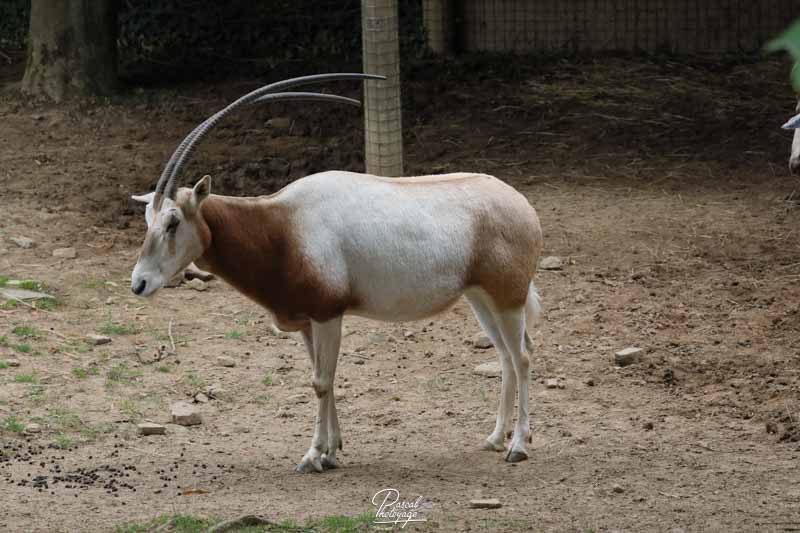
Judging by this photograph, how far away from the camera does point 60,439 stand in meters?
6.54

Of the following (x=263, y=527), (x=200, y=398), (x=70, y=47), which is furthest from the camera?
(x=70, y=47)

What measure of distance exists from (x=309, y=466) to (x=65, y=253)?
4128mm

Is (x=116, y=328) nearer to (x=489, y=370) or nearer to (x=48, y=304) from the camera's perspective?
(x=48, y=304)

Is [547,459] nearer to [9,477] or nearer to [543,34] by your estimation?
[9,477]

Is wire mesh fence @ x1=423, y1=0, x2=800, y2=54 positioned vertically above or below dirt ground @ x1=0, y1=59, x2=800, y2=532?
above

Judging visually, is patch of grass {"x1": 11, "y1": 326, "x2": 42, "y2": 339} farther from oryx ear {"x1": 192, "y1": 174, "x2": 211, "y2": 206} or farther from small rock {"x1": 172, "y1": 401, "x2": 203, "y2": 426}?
oryx ear {"x1": 192, "y1": 174, "x2": 211, "y2": 206}

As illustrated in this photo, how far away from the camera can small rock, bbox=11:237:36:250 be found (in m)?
9.54

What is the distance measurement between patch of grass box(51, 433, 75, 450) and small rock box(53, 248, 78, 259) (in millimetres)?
3056

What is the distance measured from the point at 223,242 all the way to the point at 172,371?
202cm

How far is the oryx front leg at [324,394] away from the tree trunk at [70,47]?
314 inches

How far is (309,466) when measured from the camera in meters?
6.08

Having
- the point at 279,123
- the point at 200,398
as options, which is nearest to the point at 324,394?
the point at 200,398

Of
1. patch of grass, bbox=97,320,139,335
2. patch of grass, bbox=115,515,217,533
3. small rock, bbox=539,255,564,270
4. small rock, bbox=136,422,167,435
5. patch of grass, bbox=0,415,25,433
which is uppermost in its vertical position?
patch of grass, bbox=115,515,217,533

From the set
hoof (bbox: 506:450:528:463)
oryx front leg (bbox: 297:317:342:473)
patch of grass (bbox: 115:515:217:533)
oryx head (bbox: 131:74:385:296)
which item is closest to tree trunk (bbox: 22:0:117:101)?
oryx head (bbox: 131:74:385:296)
